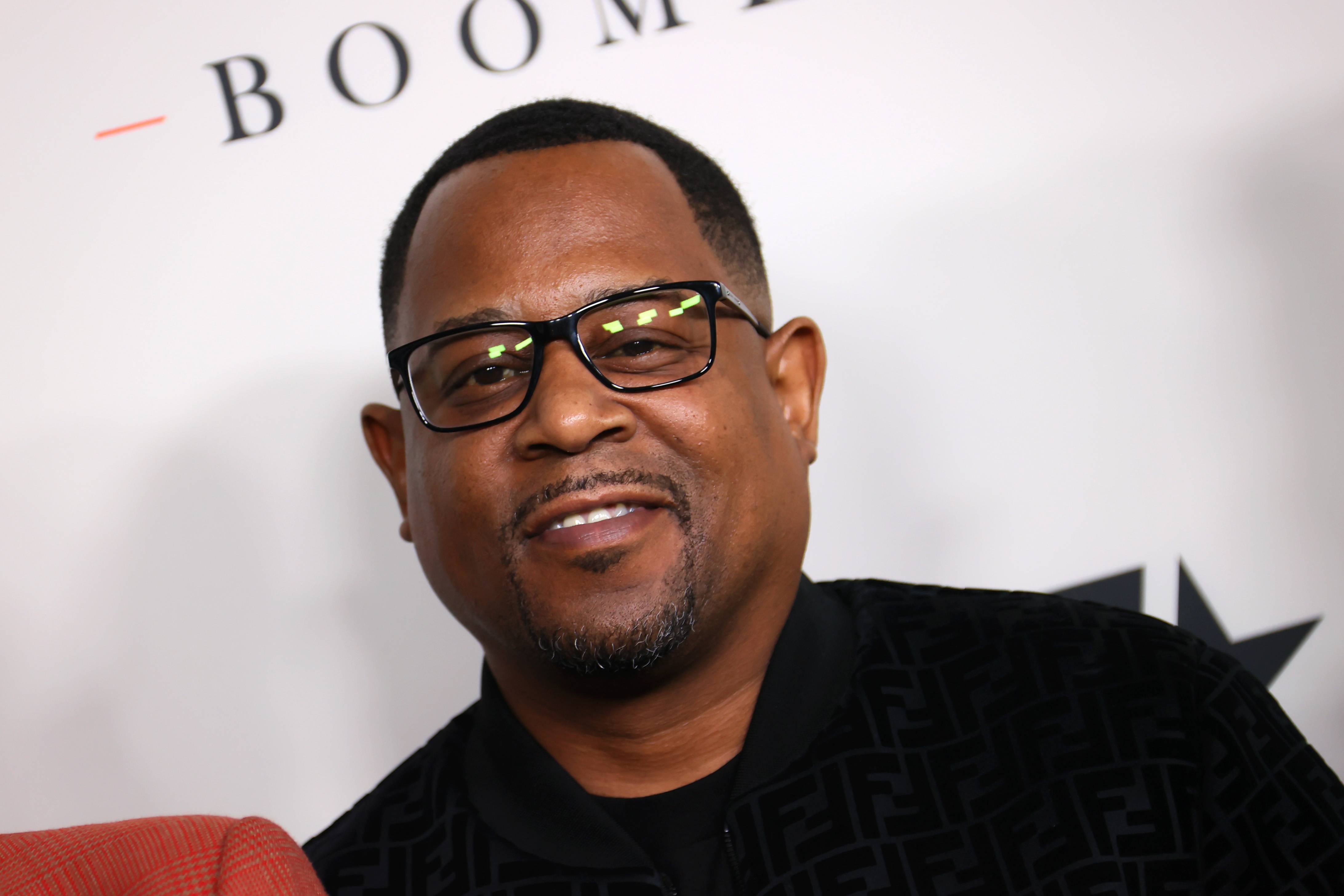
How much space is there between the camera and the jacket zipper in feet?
3.52

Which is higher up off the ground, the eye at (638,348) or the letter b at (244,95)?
the letter b at (244,95)

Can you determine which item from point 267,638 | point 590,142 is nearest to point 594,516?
point 590,142

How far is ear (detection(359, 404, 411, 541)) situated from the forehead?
0.48 feet

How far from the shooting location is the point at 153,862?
85 centimetres

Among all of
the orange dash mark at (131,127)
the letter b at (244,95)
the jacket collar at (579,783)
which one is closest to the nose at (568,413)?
the jacket collar at (579,783)

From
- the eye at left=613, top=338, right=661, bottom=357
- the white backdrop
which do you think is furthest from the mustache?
the white backdrop

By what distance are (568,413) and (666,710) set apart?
1.02 ft

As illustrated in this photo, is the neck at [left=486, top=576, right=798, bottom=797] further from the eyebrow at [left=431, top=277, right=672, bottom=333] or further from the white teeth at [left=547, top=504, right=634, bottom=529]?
the eyebrow at [left=431, top=277, right=672, bottom=333]

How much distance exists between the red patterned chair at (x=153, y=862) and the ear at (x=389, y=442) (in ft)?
1.68

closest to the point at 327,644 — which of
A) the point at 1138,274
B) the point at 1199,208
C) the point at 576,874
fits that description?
the point at 576,874

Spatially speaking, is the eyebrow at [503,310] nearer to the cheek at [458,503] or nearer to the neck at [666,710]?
the cheek at [458,503]

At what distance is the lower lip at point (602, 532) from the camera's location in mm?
1052

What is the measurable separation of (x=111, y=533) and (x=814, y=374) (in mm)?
1189

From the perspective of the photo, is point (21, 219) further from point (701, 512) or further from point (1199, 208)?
point (1199, 208)
